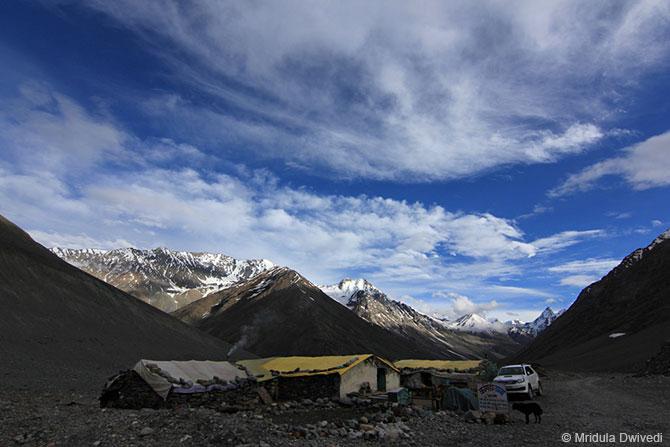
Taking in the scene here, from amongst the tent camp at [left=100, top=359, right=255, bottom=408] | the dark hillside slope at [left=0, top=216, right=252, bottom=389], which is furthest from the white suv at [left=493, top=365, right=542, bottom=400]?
the dark hillside slope at [left=0, top=216, right=252, bottom=389]

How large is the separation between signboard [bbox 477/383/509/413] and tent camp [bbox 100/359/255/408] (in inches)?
599

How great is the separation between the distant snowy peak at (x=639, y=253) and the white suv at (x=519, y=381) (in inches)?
4753

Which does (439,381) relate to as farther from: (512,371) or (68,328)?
(68,328)

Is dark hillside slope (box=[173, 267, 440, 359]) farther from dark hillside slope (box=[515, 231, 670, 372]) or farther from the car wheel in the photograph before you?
the car wheel

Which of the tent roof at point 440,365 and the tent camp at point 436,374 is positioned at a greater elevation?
the tent roof at point 440,365

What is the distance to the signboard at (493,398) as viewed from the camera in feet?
64.6

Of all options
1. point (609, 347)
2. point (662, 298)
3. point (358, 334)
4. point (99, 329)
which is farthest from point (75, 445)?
point (358, 334)

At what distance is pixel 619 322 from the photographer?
99062 mm

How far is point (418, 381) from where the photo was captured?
37.5m

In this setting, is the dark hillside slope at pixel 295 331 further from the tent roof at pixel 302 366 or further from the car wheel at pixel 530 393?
the car wheel at pixel 530 393

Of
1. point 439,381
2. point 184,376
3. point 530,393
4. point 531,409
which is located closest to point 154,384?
point 184,376

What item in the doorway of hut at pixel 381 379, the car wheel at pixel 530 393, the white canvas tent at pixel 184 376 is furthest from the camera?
the doorway of hut at pixel 381 379

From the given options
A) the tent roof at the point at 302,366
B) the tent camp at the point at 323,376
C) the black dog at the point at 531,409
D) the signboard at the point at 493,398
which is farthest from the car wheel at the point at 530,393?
the tent roof at the point at 302,366

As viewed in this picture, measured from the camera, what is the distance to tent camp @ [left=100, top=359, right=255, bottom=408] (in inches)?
961
